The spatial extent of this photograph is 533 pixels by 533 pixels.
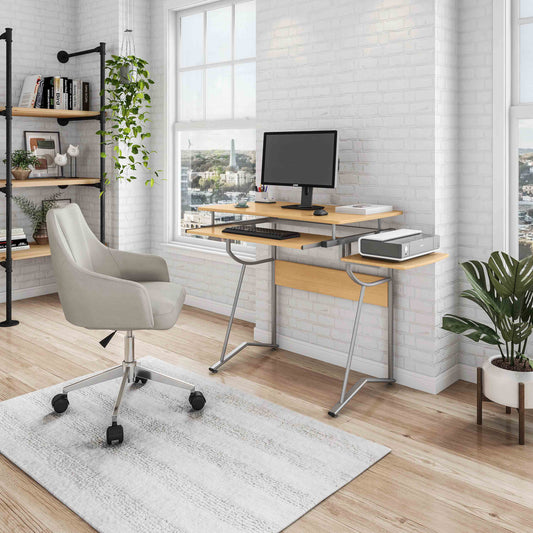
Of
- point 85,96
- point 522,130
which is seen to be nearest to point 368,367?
point 522,130

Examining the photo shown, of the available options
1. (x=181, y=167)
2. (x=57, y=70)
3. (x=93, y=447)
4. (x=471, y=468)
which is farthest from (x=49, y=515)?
(x=57, y=70)

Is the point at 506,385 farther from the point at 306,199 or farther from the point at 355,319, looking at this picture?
the point at 306,199

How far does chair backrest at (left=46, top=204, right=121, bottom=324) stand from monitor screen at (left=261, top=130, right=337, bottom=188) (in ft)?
3.45

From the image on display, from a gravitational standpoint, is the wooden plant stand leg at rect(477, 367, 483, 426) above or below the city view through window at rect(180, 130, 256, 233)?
below

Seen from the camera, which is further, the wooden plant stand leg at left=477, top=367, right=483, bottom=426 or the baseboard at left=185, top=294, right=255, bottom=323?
the baseboard at left=185, top=294, right=255, bottom=323

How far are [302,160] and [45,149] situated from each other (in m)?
2.73

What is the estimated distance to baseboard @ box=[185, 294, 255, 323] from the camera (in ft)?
14.1

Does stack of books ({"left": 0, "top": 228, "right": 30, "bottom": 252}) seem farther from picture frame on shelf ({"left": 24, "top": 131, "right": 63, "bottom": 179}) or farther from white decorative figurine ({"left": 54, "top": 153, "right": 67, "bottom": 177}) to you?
white decorative figurine ({"left": 54, "top": 153, "right": 67, "bottom": 177})

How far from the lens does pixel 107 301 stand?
2561 mm

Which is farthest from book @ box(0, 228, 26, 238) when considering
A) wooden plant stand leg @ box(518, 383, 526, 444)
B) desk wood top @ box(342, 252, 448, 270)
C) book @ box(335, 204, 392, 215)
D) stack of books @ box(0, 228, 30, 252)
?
wooden plant stand leg @ box(518, 383, 526, 444)

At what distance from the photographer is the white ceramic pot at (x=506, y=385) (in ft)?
8.32

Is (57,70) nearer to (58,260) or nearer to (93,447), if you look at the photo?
(58,260)

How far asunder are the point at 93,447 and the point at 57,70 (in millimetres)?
3716

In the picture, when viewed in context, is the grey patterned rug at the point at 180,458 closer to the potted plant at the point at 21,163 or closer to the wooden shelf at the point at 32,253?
the wooden shelf at the point at 32,253
